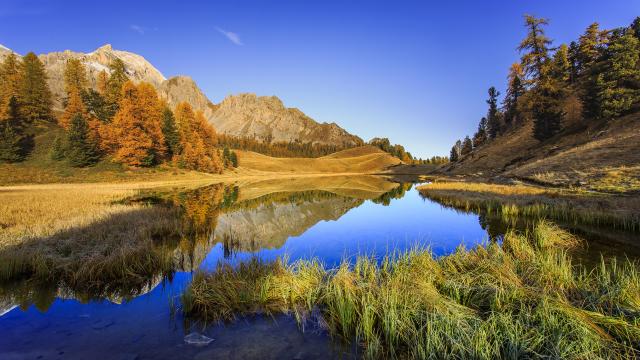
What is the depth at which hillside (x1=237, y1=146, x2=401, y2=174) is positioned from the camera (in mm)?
120688

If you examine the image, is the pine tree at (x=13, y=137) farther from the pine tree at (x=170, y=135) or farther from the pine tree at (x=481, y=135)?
the pine tree at (x=481, y=135)

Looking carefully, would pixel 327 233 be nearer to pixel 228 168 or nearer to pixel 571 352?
pixel 571 352

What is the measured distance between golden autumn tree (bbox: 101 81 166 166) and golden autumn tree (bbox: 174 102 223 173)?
6.35 m

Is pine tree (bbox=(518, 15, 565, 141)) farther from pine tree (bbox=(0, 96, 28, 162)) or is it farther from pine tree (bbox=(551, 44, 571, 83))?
pine tree (bbox=(0, 96, 28, 162))

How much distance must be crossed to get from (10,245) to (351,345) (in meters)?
12.7

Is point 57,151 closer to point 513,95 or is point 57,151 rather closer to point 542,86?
point 542,86

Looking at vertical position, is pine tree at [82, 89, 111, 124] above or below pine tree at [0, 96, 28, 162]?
above

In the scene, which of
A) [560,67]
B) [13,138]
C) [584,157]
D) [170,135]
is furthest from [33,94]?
[560,67]

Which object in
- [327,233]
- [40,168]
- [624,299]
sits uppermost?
[40,168]

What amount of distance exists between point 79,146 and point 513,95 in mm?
100736

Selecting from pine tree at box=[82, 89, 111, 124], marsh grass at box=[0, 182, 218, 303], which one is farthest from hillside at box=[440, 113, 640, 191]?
pine tree at box=[82, 89, 111, 124]

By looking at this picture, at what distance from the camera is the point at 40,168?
5169cm

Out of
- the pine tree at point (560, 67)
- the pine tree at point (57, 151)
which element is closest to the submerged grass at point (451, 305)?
the pine tree at point (560, 67)

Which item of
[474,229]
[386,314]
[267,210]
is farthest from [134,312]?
[267,210]
